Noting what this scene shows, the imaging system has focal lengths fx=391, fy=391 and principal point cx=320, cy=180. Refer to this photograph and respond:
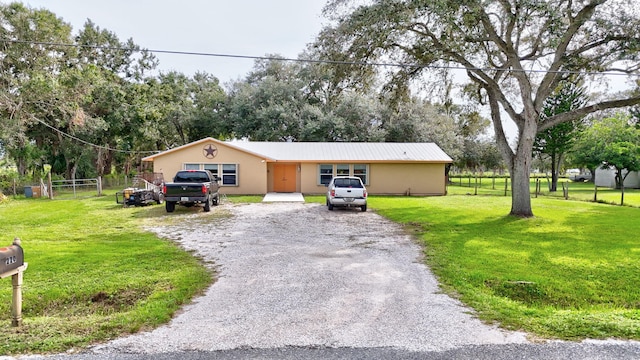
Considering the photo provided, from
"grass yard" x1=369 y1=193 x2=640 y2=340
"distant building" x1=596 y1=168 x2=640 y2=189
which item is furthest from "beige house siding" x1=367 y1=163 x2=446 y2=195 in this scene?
"distant building" x1=596 y1=168 x2=640 y2=189

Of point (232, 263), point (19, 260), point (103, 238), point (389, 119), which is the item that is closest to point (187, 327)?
point (19, 260)

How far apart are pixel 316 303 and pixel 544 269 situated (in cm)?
467

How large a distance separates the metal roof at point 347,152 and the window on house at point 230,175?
4.41ft

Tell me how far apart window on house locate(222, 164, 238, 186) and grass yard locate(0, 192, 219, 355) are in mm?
12332

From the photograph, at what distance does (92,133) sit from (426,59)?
84.7 feet

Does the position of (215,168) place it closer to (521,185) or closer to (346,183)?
(346,183)

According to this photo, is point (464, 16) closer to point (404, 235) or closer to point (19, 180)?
point (404, 235)

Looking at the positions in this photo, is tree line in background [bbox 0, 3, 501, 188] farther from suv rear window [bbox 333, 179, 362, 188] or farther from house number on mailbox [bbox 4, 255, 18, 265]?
house number on mailbox [bbox 4, 255, 18, 265]

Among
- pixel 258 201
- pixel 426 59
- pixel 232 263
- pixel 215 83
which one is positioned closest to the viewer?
pixel 232 263

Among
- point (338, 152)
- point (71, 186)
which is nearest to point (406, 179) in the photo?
point (338, 152)

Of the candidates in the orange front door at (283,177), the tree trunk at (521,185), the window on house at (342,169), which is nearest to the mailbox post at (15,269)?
the tree trunk at (521,185)

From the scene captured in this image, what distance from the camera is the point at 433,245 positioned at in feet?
30.8

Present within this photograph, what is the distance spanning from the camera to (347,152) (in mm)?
25984

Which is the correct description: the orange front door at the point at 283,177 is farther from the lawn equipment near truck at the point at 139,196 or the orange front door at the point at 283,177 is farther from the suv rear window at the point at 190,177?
the suv rear window at the point at 190,177
